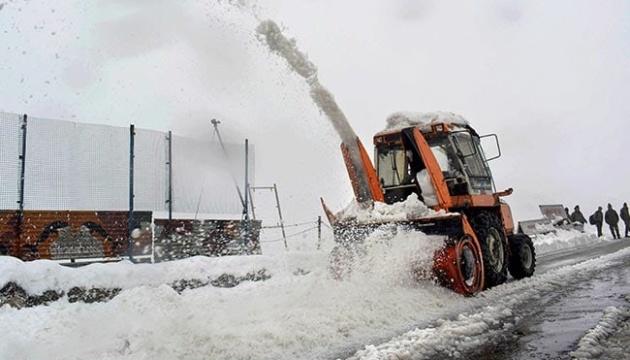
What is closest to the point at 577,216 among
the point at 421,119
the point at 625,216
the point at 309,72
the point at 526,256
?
the point at 625,216

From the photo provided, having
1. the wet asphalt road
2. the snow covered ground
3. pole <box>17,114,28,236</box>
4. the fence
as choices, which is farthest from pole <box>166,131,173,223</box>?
the wet asphalt road

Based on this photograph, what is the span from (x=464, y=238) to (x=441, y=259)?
0.63 m

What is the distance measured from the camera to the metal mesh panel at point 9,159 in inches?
→ 368

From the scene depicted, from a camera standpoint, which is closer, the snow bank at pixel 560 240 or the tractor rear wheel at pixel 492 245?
the tractor rear wheel at pixel 492 245

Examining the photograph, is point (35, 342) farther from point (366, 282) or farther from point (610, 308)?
point (610, 308)

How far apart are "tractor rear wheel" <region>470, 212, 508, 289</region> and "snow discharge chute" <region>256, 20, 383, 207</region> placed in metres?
1.89

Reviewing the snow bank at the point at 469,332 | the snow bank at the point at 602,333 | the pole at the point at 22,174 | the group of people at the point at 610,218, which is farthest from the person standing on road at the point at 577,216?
the pole at the point at 22,174

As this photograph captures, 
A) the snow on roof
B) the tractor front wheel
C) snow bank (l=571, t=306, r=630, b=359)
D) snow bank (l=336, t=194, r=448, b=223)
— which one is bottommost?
snow bank (l=571, t=306, r=630, b=359)

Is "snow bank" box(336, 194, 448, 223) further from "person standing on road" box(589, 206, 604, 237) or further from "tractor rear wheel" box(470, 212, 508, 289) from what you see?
"person standing on road" box(589, 206, 604, 237)

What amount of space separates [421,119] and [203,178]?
5.62m

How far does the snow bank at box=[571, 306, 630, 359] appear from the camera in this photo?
172 inches

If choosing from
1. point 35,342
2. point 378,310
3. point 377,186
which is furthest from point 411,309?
point 35,342

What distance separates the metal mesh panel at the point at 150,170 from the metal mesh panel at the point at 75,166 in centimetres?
27

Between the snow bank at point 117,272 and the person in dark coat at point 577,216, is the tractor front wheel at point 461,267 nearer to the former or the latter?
the snow bank at point 117,272
